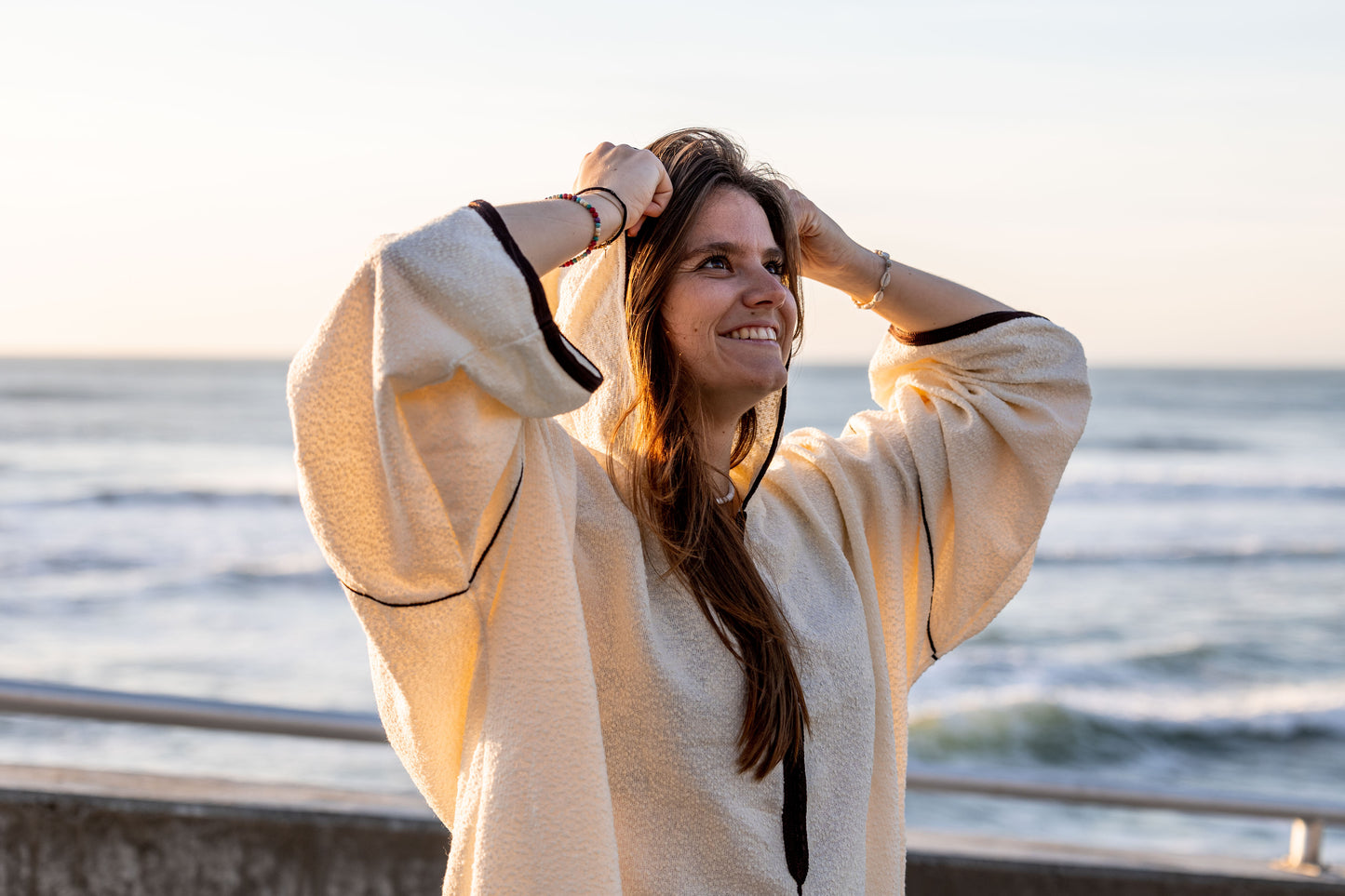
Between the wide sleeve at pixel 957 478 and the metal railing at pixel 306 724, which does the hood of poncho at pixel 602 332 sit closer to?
the wide sleeve at pixel 957 478

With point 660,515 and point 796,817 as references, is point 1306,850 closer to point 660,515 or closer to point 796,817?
point 796,817

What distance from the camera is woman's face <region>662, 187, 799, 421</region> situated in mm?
1501

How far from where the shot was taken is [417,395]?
111 cm

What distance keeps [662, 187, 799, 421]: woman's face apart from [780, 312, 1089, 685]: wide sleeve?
0.72 feet

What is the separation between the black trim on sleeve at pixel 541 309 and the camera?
3.75 ft

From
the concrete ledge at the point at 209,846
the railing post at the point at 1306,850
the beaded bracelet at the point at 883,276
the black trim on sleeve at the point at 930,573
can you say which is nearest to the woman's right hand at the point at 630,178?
the beaded bracelet at the point at 883,276

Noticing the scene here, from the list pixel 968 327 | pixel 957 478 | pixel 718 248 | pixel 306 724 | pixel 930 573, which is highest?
pixel 718 248

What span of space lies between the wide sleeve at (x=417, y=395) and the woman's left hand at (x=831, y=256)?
66cm

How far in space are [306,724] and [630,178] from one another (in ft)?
4.00

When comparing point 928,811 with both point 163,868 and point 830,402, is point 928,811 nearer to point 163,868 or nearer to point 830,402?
point 163,868

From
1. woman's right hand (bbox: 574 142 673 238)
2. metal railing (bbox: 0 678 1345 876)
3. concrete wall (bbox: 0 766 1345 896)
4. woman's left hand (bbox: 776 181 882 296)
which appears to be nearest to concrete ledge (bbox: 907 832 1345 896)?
concrete wall (bbox: 0 766 1345 896)

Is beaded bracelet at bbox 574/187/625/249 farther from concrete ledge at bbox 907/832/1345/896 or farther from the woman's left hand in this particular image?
concrete ledge at bbox 907/832/1345/896

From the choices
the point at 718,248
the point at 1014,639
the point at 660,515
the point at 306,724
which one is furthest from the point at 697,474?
the point at 1014,639

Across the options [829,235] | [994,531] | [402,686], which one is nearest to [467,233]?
[402,686]
